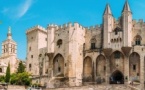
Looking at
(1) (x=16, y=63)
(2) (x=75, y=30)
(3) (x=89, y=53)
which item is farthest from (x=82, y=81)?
(1) (x=16, y=63)

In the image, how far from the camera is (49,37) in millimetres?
75062

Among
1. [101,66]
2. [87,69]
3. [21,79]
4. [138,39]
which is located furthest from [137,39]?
[21,79]

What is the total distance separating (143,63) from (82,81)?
13.2 meters

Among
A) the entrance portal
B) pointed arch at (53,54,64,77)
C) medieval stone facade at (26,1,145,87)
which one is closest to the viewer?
medieval stone facade at (26,1,145,87)

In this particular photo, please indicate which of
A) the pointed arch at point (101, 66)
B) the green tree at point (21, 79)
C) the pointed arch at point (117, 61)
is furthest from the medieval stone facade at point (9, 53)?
the pointed arch at point (117, 61)

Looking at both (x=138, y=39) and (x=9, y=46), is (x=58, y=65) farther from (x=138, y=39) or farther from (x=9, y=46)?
(x=9, y=46)

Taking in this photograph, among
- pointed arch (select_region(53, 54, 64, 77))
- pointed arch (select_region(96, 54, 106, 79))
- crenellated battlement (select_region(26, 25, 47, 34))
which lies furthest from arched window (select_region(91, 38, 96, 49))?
crenellated battlement (select_region(26, 25, 47, 34))

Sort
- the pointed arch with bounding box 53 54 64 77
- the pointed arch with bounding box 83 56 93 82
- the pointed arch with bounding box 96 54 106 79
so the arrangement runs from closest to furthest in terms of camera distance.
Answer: the pointed arch with bounding box 96 54 106 79
the pointed arch with bounding box 83 56 93 82
the pointed arch with bounding box 53 54 64 77

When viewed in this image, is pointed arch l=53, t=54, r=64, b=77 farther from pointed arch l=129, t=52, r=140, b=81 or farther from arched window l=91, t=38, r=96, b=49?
pointed arch l=129, t=52, r=140, b=81

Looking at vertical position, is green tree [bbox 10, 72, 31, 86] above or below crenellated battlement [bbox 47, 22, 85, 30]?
below

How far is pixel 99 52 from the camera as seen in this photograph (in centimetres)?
7025

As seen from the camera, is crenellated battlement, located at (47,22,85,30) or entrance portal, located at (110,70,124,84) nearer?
entrance portal, located at (110,70,124,84)

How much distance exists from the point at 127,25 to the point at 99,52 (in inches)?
311

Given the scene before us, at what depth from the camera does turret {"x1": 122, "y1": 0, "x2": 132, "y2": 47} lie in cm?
6669
